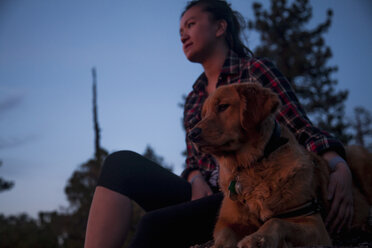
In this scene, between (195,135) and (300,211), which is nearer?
(300,211)

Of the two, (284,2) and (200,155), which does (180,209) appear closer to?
(200,155)

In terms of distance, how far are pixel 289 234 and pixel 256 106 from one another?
1.08 metres

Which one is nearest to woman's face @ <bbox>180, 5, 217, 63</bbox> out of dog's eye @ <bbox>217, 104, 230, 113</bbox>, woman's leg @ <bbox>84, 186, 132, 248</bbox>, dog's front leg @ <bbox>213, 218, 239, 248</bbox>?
dog's eye @ <bbox>217, 104, 230, 113</bbox>

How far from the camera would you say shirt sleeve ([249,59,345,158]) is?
2.63 m

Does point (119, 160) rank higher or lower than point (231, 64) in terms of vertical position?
lower

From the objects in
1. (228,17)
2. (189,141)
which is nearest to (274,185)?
(189,141)

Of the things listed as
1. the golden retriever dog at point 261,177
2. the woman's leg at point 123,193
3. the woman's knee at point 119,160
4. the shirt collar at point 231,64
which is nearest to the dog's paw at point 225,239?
the golden retriever dog at point 261,177

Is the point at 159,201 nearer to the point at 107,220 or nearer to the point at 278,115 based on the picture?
the point at 107,220

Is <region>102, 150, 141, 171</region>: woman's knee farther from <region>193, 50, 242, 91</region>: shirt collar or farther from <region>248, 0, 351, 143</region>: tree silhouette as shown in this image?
<region>248, 0, 351, 143</region>: tree silhouette

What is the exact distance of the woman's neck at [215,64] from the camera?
3.77 meters

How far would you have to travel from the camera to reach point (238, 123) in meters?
2.62

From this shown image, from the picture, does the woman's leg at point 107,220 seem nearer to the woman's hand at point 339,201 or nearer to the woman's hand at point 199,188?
the woman's hand at point 199,188

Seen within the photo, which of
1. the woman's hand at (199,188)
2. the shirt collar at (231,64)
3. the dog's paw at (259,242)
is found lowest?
the dog's paw at (259,242)

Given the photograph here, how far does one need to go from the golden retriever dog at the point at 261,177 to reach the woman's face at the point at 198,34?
100cm
